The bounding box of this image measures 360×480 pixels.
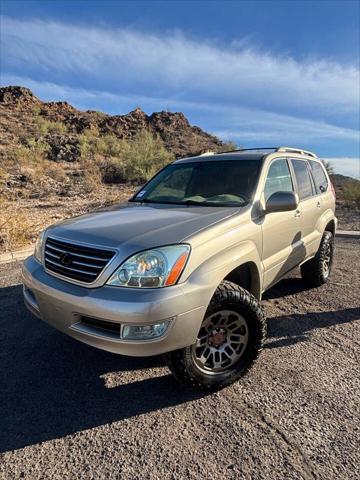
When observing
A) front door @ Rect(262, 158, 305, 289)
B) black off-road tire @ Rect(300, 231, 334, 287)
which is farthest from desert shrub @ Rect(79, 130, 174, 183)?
front door @ Rect(262, 158, 305, 289)

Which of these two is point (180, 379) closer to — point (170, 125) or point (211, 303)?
point (211, 303)

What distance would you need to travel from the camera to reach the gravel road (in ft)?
7.03

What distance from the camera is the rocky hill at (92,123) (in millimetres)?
24766

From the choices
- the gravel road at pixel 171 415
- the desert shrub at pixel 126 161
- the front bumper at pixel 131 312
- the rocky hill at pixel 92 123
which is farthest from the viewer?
the rocky hill at pixel 92 123

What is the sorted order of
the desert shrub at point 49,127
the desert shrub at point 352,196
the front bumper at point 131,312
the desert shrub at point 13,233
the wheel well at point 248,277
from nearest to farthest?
the front bumper at point 131,312 → the wheel well at point 248,277 → the desert shrub at point 13,233 → the desert shrub at point 352,196 → the desert shrub at point 49,127

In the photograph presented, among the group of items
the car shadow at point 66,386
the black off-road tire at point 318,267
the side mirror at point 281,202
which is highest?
the side mirror at point 281,202

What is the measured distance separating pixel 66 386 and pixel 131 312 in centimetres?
108

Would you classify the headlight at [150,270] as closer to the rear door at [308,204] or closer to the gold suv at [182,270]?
the gold suv at [182,270]

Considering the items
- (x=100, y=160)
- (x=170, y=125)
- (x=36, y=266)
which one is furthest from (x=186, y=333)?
(x=170, y=125)

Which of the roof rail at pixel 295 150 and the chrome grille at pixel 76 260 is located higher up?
the roof rail at pixel 295 150

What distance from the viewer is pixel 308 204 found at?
4.42 meters

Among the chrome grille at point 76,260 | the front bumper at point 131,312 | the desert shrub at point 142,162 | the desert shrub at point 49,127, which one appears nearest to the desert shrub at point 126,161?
the desert shrub at point 142,162

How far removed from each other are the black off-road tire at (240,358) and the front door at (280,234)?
2.02 feet

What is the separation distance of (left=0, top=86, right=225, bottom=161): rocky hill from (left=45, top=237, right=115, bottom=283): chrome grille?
69.1ft
